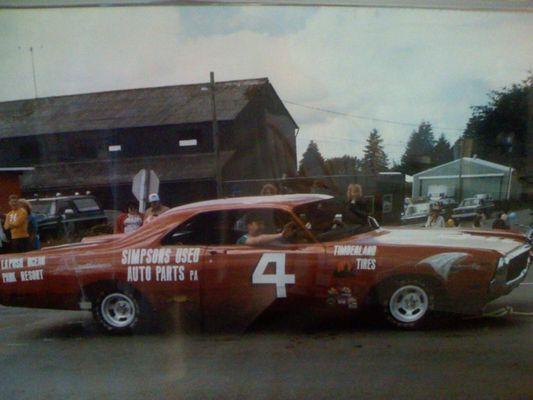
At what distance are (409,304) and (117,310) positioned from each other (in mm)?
966

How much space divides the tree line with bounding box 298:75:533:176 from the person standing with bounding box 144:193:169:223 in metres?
0.43

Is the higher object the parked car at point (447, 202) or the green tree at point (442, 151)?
the green tree at point (442, 151)

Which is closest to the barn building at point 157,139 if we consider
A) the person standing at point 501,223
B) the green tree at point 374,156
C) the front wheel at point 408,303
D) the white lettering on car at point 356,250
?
the green tree at point 374,156

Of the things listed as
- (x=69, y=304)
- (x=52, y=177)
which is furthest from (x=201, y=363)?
(x=52, y=177)

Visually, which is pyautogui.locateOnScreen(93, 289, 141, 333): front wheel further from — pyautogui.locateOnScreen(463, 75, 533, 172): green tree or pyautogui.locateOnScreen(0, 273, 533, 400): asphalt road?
pyautogui.locateOnScreen(463, 75, 533, 172): green tree

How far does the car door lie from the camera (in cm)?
159

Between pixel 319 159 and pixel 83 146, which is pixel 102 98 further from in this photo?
pixel 319 159

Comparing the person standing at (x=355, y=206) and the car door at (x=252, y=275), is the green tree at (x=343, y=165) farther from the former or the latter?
the car door at (x=252, y=275)

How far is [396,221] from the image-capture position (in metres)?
1.63

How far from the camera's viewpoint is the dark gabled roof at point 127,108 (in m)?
1.45

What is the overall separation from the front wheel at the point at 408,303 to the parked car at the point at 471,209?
0.25 metres

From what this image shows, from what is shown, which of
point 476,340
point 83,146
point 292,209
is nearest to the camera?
point 83,146

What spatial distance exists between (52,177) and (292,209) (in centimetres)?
73

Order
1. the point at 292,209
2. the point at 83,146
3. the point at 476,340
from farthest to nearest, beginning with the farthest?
the point at 476,340 → the point at 292,209 → the point at 83,146
